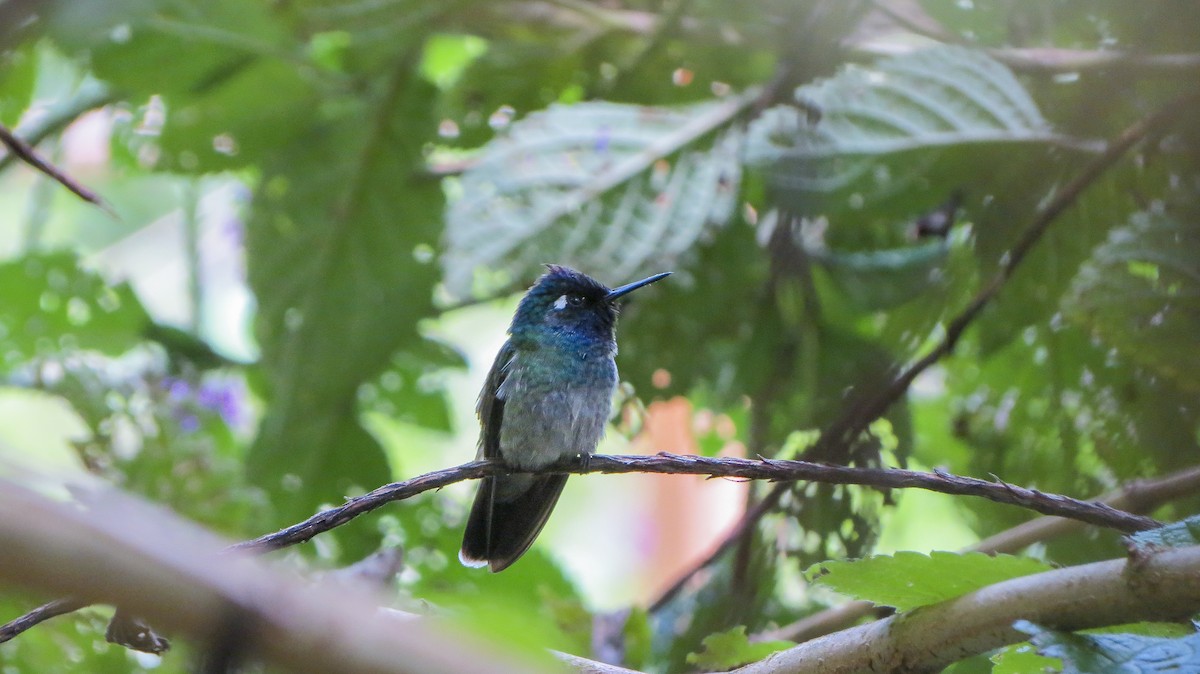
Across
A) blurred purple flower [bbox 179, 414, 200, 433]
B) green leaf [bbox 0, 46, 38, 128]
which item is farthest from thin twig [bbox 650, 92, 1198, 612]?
green leaf [bbox 0, 46, 38, 128]

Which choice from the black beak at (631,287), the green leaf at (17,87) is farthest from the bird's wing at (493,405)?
the green leaf at (17,87)

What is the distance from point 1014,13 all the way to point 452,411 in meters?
2.39

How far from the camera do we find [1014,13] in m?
2.97

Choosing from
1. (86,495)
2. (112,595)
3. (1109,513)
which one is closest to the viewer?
(112,595)

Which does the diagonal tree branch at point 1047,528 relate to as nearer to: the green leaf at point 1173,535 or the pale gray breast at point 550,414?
the green leaf at point 1173,535

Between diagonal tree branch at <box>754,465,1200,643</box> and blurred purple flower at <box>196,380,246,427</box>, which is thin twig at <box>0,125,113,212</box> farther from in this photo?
blurred purple flower at <box>196,380,246,427</box>

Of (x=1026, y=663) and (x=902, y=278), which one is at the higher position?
(x=902, y=278)

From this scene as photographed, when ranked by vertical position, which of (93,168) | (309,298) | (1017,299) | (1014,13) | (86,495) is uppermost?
(93,168)

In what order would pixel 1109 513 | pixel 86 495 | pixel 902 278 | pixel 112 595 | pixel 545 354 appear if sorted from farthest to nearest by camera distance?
pixel 902 278 → pixel 545 354 → pixel 1109 513 → pixel 86 495 → pixel 112 595

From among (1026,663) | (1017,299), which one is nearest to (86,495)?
(1026,663)

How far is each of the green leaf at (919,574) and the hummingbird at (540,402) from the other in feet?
2.79

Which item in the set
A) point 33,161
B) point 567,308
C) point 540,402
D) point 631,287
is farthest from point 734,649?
point 33,161

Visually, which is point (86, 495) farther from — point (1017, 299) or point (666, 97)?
point (666, 97)

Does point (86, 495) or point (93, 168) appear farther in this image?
point (93, 168)
